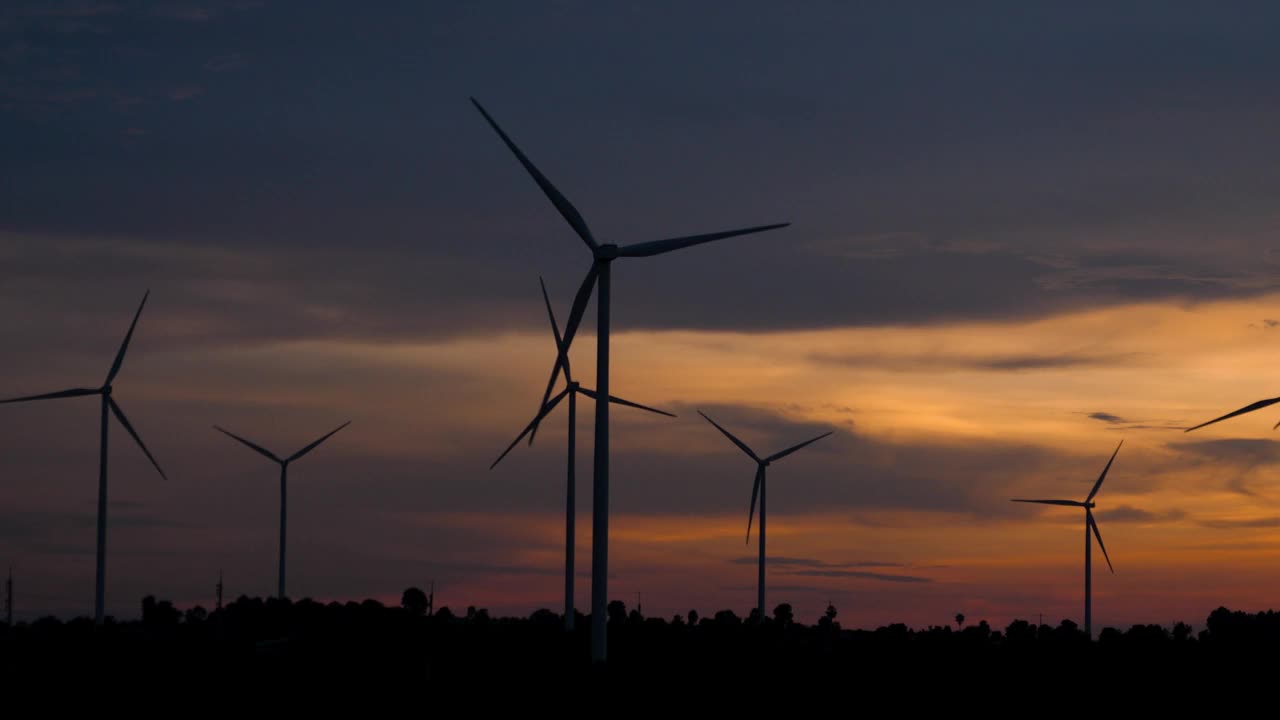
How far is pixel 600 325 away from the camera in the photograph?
290 ft

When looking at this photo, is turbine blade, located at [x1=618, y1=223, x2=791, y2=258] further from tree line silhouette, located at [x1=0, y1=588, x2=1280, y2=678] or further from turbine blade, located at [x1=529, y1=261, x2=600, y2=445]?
tree line silhouette, located at [x1=0, y1=588, x2=1280, y2=678]

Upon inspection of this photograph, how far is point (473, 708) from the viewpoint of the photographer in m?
103

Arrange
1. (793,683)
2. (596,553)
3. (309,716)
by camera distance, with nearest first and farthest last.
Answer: (596,553) < (309,716) < (793,683)

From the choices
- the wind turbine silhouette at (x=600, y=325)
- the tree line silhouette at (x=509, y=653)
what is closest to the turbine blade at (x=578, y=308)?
the wind turbine silhouette at (x=600, y=325)

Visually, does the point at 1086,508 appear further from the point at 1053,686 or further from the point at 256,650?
the point at 256,650

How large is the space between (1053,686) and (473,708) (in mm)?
54633

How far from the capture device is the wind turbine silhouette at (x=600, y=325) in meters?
86.6

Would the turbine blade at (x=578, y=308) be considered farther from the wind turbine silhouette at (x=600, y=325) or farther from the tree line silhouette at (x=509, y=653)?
the tree line silhouette at (x=509, y=653)

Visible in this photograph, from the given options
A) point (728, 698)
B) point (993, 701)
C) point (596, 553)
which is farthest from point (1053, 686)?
point (596, 553)

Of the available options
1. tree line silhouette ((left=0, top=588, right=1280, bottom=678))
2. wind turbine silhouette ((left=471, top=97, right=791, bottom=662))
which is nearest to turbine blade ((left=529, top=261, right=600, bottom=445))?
wind turbine silhouette ((left=471, top=97, right=791, bottom=662))

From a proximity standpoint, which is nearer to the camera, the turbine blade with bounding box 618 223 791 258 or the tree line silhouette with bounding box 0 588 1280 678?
the turbine blade with bounding box 618 223 791 258

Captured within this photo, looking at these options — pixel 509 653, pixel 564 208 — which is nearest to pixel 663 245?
pixel 564 208

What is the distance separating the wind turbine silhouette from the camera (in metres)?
86.6

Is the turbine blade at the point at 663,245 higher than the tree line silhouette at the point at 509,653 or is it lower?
higher
